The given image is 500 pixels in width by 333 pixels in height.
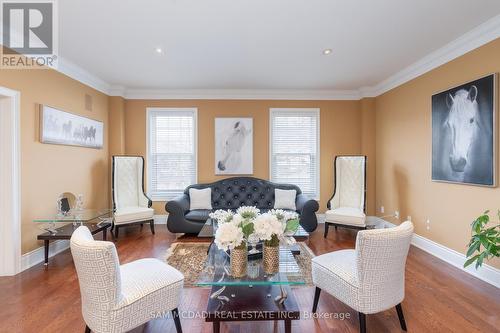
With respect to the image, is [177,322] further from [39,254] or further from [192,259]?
[39,254]

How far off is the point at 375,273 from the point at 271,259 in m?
0.72

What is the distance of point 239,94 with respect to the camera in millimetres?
5035

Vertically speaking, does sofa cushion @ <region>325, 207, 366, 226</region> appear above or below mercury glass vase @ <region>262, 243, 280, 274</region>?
below

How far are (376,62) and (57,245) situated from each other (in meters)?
5.35

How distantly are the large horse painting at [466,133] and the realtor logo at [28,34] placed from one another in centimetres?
447

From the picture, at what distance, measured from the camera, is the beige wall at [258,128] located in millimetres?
5066

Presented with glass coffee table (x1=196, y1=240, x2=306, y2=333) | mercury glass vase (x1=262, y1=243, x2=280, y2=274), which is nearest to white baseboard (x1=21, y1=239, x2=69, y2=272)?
glass coffee table (x1=196, y1=240, x2=306, y2=333)

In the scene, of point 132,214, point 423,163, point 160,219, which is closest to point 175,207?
point 132,214

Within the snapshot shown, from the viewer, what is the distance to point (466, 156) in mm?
2932

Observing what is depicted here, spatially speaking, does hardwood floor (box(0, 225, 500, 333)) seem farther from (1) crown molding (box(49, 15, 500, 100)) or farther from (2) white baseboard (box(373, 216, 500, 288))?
(1) crown molding (box(49, 15, 500, 100))

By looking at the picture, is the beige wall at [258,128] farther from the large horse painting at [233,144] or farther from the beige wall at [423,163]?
the beige wall at [423,163]

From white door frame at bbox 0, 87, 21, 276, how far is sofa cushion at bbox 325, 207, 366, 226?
14.1 feet

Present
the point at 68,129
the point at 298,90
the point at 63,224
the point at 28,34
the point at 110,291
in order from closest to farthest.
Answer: the point at 110,291 → the point at 28,34 → the point at 63,224 → the point at 68,129 → the point at 298,90

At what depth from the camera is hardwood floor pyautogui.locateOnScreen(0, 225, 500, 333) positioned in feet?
6.50
